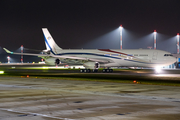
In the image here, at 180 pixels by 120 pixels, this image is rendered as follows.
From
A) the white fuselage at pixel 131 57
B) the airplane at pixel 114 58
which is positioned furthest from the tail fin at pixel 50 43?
the white fuselage at pixel 131 57

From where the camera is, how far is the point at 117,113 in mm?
12844

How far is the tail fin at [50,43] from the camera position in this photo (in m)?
66.1

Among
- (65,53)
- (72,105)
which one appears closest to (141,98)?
(72,105)

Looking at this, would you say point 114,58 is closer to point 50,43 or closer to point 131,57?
point 131,57

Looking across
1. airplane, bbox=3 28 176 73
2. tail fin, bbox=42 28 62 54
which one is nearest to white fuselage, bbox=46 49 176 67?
airplane, bbox=3 28 176 73

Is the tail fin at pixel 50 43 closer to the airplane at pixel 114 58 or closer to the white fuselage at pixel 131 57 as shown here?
the airplane at pixel 114 58

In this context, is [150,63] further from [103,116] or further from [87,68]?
[103,116]

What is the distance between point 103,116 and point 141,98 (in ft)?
21.4

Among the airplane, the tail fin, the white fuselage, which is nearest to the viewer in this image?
the white fuselage

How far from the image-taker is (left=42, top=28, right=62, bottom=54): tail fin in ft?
217

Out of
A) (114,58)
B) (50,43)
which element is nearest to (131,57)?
(114,58)

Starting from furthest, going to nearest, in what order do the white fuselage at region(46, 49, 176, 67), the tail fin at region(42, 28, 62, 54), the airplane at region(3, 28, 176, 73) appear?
the tail fin at region(42, 28, 62, 54) → the airplane at region(3, 28, 176, 73) → the white fuselage at region(46, 49, 176, 67)

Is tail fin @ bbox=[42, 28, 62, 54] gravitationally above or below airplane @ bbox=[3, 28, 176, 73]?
above

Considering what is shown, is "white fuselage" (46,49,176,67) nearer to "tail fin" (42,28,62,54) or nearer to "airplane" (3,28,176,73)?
"airplane" (3,28,176,73)
